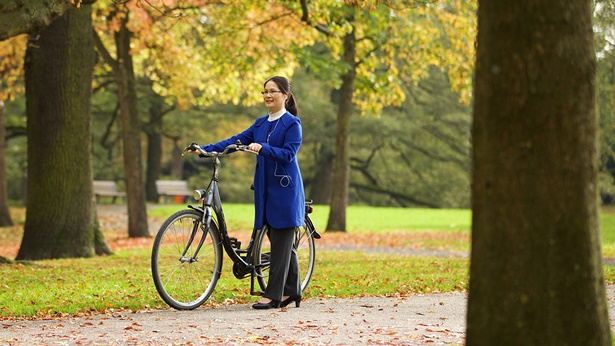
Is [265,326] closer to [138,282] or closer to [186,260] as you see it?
[186,260]

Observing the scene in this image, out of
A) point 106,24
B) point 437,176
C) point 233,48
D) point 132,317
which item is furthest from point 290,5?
point 437,176

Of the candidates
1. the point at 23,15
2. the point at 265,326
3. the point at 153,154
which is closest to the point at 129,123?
the point at 23,15

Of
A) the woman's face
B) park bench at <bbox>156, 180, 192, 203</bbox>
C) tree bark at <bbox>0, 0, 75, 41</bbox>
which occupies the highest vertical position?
tree bark at <bbox>0, 0, 75, 41</bbox>

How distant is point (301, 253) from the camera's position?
28.1ft

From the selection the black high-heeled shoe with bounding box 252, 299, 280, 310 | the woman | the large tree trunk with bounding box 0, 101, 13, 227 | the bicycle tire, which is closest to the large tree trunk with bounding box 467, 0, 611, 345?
the woman

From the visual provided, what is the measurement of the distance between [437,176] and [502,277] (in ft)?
132

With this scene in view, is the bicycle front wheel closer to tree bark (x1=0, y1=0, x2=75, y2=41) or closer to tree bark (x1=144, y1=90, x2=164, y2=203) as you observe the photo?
tree bark (x1=0, y1=0, x2=75, y2=41)

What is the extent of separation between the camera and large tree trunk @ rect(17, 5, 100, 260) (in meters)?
13.7

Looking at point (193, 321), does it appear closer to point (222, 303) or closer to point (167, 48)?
point (222, 303)

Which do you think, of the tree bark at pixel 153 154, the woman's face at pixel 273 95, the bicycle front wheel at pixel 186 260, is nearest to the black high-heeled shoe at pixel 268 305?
the bicycle front wheel at pixel 186 260

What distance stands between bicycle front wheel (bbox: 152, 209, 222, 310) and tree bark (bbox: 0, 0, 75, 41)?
3.65 m

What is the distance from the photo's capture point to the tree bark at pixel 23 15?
9.82 m

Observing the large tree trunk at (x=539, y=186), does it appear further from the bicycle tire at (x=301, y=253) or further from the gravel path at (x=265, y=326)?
the bicycle tire at (x=301, y=253)

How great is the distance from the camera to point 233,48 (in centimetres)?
1972
